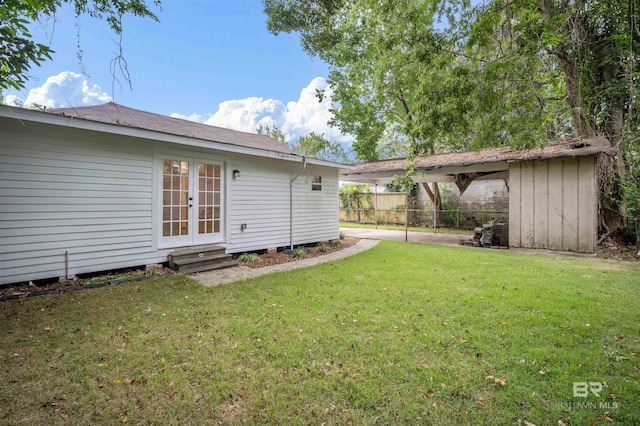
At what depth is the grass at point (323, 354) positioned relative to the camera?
1956mm

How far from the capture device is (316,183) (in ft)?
30.4

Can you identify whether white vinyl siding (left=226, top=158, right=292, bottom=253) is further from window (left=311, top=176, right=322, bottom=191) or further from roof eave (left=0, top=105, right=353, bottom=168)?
window (left=311, top=176, right=322, bottom=191)

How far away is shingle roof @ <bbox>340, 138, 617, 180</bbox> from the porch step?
591 cm

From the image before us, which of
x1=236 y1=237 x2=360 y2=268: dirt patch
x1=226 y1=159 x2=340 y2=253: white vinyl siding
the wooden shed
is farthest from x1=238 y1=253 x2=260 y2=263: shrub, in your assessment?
the wooden shed

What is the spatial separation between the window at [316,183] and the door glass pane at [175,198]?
396 cm

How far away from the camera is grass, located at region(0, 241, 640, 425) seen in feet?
6.42

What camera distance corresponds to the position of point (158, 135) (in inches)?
207

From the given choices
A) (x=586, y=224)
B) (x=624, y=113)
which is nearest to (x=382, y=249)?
(x=586, y=224)

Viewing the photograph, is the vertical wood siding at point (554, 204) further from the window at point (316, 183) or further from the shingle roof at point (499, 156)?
the window at point (316, 183)

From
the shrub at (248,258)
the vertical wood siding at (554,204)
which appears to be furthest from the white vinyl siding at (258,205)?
the vertical wood siding at (554,204)

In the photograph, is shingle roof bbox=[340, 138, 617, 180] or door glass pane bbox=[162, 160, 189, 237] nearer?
door glass pane bbox=[162, 160, 189, 237]

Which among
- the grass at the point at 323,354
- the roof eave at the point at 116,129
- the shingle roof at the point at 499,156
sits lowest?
the grass at the point at 323,354

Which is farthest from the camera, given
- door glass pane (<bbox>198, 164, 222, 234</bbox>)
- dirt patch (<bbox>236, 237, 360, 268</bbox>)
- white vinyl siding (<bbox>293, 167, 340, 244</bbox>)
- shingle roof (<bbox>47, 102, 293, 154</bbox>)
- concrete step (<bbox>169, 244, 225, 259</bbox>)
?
white vinyl siding (<bbox>293, 167, 340, 244</bbox>)

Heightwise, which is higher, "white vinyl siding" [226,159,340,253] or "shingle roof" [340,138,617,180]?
"shingle roof" [340,138,617,180]
